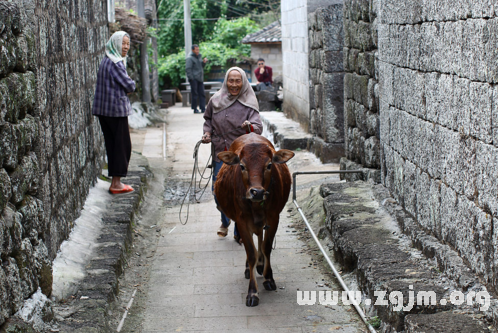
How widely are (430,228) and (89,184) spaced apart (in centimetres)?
377

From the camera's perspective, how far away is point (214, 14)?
123 feet

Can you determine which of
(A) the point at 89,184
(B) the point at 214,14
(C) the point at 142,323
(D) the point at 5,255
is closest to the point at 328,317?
(C) the point at 142,323

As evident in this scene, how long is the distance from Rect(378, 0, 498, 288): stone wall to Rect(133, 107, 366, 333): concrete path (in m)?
1.04

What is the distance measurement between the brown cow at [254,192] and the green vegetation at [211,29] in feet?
82.2

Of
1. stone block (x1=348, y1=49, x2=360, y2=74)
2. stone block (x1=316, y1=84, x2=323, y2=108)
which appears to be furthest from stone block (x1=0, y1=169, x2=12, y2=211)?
stone block (x1=316, y1=84, x2=323, y2=108)

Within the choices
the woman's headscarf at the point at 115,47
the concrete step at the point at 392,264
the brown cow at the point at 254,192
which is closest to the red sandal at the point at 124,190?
the woman's headscarf at the point at 115,47

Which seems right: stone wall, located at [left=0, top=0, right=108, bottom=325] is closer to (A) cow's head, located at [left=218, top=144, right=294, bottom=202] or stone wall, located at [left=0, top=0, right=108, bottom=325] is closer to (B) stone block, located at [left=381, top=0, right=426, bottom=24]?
(A) cow's head, located at [left=218, top=144, right=294, bottom=202]

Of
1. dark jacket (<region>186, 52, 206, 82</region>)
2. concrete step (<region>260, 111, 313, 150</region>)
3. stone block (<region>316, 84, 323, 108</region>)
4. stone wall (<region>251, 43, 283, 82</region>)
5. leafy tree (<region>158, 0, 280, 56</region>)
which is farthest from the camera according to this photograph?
leafy tree (<region>158, 0, 280, 56</region>)

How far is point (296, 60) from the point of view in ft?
40.5

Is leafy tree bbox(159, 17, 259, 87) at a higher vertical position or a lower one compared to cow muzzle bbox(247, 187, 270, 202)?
higher

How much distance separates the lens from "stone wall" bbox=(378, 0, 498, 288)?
360cm

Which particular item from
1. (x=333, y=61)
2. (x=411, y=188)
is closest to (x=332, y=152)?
(x=333, y=61)

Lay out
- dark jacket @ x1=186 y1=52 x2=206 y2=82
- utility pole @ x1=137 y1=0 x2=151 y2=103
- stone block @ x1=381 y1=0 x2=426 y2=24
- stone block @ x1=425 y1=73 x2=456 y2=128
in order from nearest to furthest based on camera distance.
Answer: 1. stone block @ x1=425 y1=73 x2=456 y2=128
2. stone block @ x1=381 y1=0 x2=426 y2=24
3. utility pole @ x1=137 y1=0 x2=151 y2=103
4. dark jacket @ x1=186 y1=52 x2=206 y2=82

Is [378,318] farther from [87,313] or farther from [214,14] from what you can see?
[214,14]
